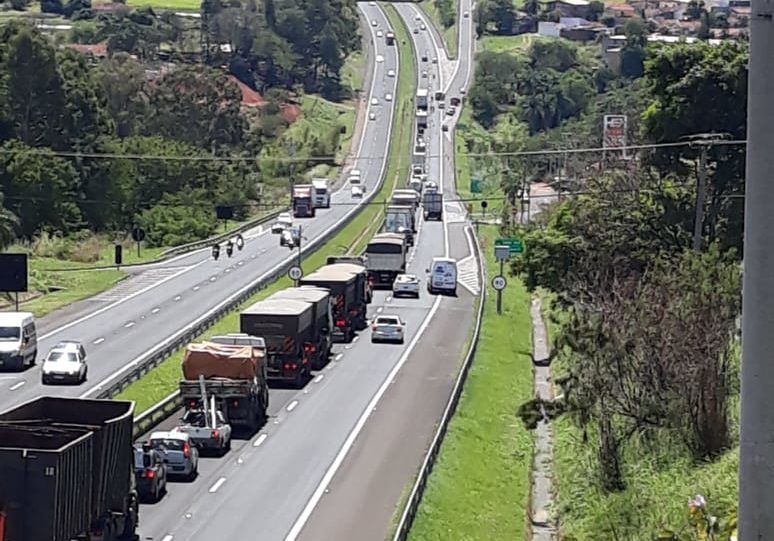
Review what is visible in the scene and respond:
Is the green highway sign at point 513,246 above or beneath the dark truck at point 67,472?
above

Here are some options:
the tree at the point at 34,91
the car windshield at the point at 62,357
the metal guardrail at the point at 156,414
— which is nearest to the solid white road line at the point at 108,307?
the car windshield at the point at 62,357

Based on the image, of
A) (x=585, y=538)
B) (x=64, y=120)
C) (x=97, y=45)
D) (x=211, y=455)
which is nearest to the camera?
(x=585, y=538)

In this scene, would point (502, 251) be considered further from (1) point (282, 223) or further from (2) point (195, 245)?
(1) point (282, 223)

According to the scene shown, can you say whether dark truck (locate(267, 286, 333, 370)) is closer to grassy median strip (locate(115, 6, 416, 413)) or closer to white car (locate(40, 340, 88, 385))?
grassy median strip (locate(115, 6, 416, 413))

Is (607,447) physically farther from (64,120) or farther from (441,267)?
(64,120)

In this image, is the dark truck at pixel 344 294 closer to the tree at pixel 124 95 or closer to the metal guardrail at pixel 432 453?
the metal guardrail at pixel 432 453

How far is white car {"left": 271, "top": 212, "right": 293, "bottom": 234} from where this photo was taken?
96000mm

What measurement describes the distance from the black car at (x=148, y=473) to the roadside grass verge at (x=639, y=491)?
8.24 meters

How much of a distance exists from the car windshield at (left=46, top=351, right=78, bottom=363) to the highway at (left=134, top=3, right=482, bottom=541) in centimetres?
619

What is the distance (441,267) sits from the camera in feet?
237

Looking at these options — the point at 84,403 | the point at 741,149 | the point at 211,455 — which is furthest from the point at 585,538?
the point at 741,149

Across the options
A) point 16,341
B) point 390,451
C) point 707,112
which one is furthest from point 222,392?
point 707,112

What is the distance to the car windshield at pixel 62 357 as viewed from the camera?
44188 millimetres

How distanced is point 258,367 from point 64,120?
57365mm
